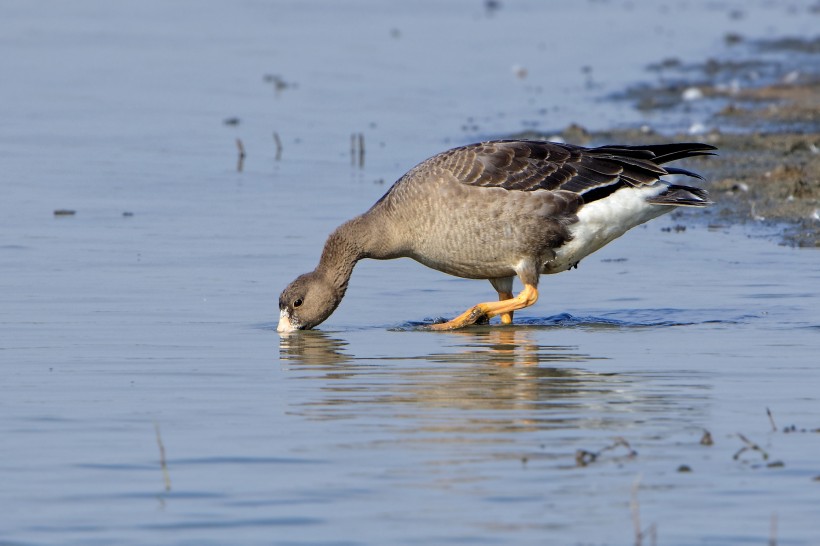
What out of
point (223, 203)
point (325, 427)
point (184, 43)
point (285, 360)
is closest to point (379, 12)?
point (184, 43)

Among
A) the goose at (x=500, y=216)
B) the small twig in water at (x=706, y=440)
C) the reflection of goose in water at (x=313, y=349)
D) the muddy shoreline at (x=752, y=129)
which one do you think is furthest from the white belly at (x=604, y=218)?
the small twig in water at (x=706, y=440)

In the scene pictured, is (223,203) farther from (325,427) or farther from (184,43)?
(184,43)

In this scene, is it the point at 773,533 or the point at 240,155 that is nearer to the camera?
the point at 773,533

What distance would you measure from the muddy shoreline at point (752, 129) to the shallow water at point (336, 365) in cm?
75

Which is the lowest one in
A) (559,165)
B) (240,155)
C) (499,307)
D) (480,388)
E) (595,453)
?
(595,453)

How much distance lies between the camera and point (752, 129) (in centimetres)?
1866

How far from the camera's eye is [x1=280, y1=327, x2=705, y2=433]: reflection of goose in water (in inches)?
293

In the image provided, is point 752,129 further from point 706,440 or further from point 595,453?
point 595,453

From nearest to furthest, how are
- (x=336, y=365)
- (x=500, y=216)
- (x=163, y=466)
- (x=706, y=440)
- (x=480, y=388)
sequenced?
(x=163, y=466) < (x=706, y=440) < (x=480, y=388) < (x=336, y=365) < (x=500, y=216)

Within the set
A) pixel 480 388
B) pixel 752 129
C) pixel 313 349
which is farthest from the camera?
pixel 752 129

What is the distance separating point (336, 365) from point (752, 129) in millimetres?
11076

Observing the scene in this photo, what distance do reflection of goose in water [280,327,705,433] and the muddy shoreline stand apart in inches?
176

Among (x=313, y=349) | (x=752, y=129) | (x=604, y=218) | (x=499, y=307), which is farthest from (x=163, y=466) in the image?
(x=752, y=129)

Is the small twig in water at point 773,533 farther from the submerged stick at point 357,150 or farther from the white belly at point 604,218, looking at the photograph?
the submerged stick at point 357,150
